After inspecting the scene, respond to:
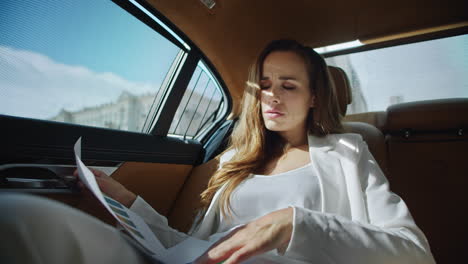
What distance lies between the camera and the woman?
2.49 feet

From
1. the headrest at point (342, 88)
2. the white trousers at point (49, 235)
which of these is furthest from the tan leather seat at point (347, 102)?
the white trousers at point (49, 235)

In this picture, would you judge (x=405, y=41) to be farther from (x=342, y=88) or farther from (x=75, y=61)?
(x=75, y=61)

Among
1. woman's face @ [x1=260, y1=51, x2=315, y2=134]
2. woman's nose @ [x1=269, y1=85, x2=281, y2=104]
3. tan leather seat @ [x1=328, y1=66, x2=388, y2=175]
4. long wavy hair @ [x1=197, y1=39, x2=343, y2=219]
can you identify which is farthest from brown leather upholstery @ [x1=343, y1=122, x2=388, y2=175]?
woman's nose @ [x1=269, y1=85, x2=281, y2=104]

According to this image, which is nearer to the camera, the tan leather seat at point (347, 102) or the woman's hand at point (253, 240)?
the woman's hand at point (253, 240)

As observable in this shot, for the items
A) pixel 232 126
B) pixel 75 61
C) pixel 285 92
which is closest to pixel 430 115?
pixel 285 92

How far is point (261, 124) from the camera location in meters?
1.62

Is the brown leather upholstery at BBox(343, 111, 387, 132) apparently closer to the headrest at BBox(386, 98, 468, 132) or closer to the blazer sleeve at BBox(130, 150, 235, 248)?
the headrest at BBox(386, 98, 468, 132)

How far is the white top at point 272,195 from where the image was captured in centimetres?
116

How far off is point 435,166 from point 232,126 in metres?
1.32

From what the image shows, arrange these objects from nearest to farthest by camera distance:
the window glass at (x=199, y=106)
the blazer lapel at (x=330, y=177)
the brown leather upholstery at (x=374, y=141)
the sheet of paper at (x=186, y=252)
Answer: the sheet of paper at (x=186, y=252) → the blazer lapel at (x=330, y=177) → the brown leather upholstery at (x=374, y=141) → the window glass at (x=199, y=106)

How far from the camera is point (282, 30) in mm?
2195

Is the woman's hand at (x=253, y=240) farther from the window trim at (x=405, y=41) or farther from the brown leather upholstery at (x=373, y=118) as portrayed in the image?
the window trim at (x=405, y=41)

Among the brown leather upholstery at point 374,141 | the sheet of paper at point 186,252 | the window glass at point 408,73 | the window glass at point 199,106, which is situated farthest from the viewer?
the window glass at point 199,106

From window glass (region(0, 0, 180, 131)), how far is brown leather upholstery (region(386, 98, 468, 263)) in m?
1.54
